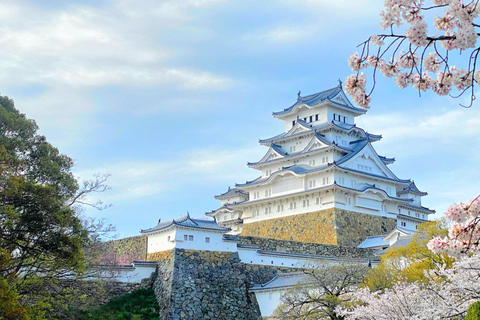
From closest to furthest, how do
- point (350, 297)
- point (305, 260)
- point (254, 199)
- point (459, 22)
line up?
point (459, 22) → point (350, 297) → point (305, 260) → point (254, 199)

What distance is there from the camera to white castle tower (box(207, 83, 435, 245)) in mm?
38469

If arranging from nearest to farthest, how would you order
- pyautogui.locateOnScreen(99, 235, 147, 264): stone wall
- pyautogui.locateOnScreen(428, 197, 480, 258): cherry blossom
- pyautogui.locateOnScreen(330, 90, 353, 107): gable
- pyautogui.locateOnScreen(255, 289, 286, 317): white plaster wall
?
pyautogui.locateOnScreen(428, 197, 480, 258): cherry blossom, pyautogui.locateOnScreen(255, 289, 286, 317): white plaster wall, pyautogui.locateOnScreen(99, 235, 147, 264): stone wall, pyautogui.locateOnScreen(330, 90, 353, 107): gable

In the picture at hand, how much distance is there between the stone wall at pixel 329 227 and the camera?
37531 mm

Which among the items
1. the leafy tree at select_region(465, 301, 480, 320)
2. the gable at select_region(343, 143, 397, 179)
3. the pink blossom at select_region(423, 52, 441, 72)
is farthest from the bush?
the pink blossom at select_region(423, 52, 441, 72)

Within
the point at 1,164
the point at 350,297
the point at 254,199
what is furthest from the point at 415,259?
the point at 254,199

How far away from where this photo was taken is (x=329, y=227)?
37.5 m

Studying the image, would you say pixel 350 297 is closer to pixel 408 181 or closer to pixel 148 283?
pixel 148 283

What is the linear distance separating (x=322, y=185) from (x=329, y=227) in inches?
113

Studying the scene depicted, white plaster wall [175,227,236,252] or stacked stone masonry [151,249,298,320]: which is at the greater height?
white plaster wall [175,227,236,252]

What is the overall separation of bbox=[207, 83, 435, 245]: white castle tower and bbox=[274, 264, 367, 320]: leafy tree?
45.8 ft

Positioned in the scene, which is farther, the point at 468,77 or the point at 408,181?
the point at 408,181

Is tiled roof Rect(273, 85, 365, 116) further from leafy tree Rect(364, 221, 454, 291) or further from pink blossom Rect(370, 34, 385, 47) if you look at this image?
pink blossom Rect(370, 34, 385, 47)

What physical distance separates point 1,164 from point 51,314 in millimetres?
7338

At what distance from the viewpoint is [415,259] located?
75.7 feet
